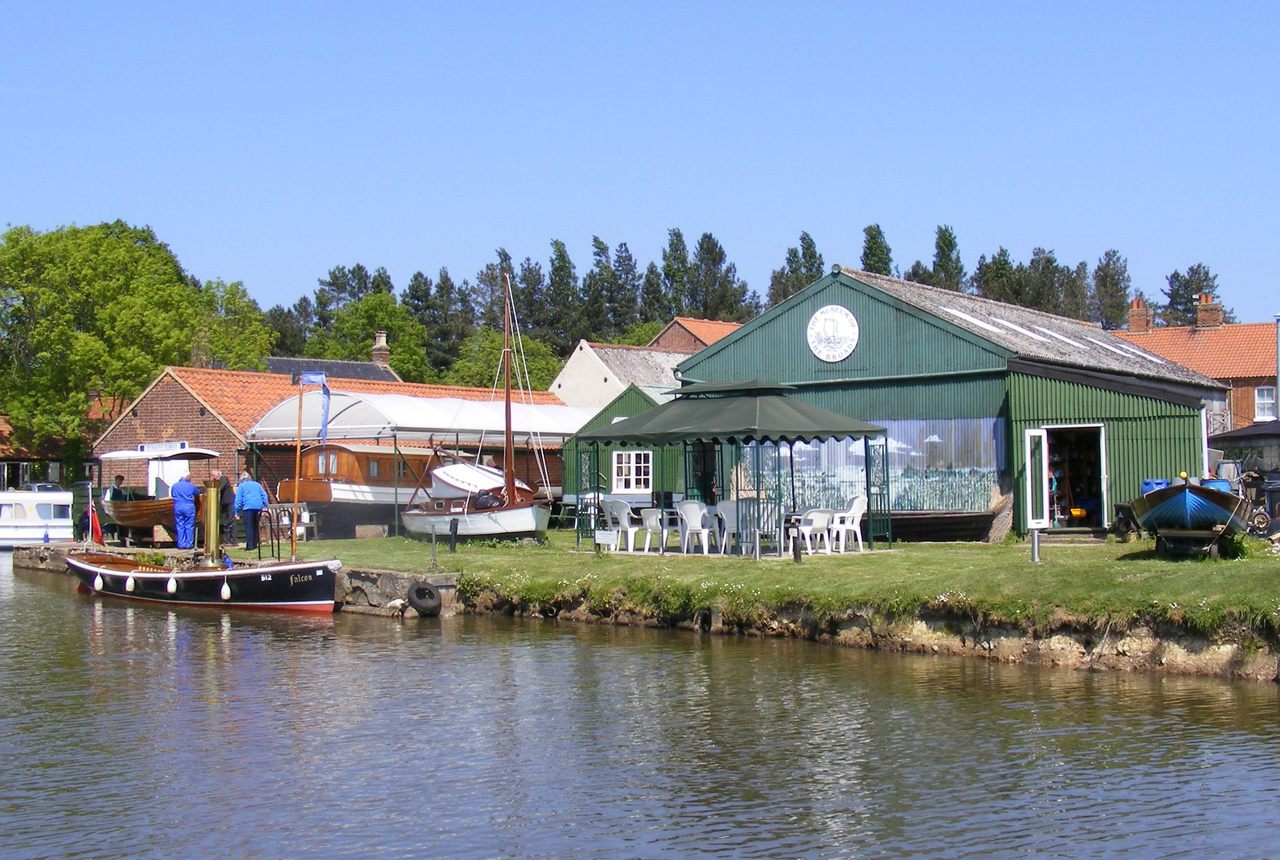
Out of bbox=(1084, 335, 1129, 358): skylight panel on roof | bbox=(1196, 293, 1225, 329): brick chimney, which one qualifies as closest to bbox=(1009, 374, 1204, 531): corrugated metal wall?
bbox=(1084, 335, 1129, 358): skylight panel on roof

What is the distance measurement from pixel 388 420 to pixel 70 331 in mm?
22652

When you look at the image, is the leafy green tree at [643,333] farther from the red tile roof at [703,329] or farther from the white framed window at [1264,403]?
the white framed window at [1264,403]

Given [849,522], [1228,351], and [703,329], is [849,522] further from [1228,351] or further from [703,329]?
[703,329]

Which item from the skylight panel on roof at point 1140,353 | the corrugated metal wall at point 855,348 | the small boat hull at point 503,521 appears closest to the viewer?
the corrugated metal wall at point 855,348

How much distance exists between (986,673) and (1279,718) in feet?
11.4

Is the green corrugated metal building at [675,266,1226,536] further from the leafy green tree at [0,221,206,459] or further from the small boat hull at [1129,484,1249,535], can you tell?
the leafy green tree at [0,221,206,459]

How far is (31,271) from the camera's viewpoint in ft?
167

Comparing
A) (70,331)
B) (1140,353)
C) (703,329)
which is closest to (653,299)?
(703,329)

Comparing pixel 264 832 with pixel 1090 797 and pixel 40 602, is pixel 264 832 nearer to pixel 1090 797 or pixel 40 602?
pixel 1090 797

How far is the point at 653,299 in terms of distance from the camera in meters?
113

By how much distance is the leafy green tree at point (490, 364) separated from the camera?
79812 millimetres

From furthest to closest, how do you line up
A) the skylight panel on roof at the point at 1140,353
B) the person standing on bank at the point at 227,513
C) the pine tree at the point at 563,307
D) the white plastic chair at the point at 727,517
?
the pine tree at the point at 563,307, the skylight panel on roof at the point at 1140,353, the person standing on bank at the point at 227,513, the white plastic chair at the point at 727,517

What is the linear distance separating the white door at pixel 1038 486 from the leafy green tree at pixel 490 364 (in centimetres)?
5198

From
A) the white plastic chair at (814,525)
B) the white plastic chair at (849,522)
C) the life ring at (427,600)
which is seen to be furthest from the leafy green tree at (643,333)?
the life ring at (427,600)
